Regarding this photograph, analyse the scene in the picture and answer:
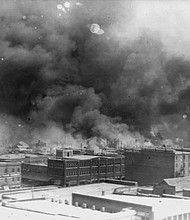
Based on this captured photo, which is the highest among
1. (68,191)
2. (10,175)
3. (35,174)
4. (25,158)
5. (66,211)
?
(25,158)

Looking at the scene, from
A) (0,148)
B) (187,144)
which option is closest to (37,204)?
(0,148)

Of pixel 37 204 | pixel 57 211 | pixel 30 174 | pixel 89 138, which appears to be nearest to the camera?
pixel 57 211

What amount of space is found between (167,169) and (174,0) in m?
38.7

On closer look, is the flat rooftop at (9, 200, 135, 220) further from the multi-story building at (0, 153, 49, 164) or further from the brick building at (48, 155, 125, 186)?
the multi-story building at (0, 153, 49, 164)

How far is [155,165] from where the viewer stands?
4656 cm

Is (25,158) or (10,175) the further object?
(25,158)

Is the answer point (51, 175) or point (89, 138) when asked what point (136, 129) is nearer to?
point (89, 138)

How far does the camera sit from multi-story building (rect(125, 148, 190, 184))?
45.5 meters

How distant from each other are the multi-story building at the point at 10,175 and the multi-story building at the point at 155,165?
1175 cm

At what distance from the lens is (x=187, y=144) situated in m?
71.4

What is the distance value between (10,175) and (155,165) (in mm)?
14363

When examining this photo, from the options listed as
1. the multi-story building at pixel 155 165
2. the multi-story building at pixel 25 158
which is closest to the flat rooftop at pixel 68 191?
the multi-story building at pixel 155 165

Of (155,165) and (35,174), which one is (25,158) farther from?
(155,165)

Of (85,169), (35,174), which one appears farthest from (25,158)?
(85,169)
